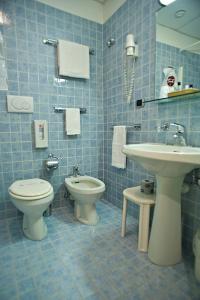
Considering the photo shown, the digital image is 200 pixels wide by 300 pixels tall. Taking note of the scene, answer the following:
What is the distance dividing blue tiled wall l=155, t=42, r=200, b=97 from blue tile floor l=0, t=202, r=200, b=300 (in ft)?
4.16

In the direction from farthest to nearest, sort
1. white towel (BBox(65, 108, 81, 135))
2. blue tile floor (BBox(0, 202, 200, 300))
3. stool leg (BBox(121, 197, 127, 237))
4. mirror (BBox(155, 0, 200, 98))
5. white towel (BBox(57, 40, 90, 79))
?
1. white towel (BBox(65, 108, 81, 135))
2. white towel (BBox(57, 40, 90, 79))
3. stool leg (BBox(121, 197, 127, 237))
4. mirror (BBox(155, 0, 200, 98))
5. blue tile floor (BBox(0, 202, 200, 300))

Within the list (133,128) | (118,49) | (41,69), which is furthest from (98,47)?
(133,128)

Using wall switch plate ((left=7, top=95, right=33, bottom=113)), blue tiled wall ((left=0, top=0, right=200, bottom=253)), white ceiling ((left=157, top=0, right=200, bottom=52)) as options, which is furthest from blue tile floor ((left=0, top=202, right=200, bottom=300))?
white ceiling ((left=157, top=0, right=200, bottom=52))

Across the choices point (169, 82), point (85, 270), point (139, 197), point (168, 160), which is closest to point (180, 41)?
point (169, 82)

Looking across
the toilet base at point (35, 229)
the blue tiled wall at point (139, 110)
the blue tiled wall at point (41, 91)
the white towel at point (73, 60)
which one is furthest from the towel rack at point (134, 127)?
the toilet base at point (35, 229)

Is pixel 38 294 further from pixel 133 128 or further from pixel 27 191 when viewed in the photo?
pixel 133 128

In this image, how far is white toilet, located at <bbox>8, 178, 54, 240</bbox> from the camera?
4.33 ft

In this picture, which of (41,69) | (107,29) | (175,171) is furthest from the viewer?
(107,29)

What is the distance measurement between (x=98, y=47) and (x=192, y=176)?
1.79 metres

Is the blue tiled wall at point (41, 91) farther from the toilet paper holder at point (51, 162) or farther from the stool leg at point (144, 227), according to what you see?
the stool leg at point (144, 227)

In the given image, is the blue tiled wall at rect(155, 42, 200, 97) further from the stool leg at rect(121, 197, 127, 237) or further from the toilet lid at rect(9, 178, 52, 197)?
the toilet lid at rect(9, 178, 52, 197)

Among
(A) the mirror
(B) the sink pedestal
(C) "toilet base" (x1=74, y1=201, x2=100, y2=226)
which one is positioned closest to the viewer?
(B) the sink pedestal

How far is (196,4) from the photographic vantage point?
120 centimetres

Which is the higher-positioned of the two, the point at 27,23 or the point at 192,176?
the point at 27,23
